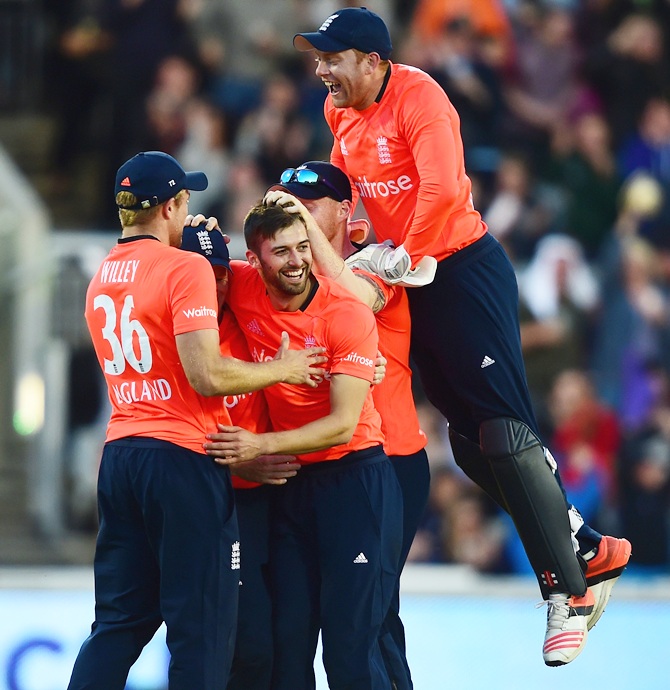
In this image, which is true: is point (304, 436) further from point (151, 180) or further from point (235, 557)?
point (151, 180)

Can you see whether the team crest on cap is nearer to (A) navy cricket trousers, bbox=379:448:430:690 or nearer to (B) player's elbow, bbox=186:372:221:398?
(B) player's elbow, bbox=186:372:221:398

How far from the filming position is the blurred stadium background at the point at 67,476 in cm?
719

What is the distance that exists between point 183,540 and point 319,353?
0.80 meters

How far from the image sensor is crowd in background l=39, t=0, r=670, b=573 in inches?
374

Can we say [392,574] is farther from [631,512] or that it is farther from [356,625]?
[631,512]

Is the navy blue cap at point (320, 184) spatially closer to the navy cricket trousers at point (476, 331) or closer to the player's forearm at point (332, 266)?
the player's forearm at point (332, 266)

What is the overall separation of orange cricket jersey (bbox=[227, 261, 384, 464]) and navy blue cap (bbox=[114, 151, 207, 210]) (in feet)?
1.59

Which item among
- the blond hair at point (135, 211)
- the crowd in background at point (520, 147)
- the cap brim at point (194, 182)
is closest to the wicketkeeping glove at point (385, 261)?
the cap brim at point (194, 182)

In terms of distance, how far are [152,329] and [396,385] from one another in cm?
115

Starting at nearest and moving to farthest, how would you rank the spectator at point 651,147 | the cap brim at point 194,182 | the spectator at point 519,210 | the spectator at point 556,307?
1. the cap brim at point 194,182
2. the spectator at point 556,307
3. the spectator at point 519,210
4. the spectator at point 651,147

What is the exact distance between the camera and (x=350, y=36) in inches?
215

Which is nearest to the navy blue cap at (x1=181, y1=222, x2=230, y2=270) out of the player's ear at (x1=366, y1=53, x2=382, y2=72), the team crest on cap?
the team crest on cap

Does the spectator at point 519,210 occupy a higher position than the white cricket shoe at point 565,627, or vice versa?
the spectator at point 519,210

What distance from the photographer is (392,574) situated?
17.5 ft
